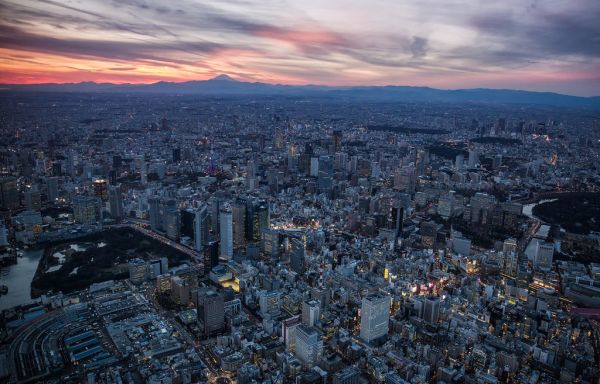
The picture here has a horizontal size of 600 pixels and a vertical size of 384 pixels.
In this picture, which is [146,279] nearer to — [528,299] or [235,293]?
[235,293]

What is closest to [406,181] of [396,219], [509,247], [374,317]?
[396,219]

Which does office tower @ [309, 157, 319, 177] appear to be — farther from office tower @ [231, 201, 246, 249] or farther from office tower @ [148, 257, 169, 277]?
office tower @ [148, 257, 169, 277]

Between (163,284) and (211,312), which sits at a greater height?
(211,312)

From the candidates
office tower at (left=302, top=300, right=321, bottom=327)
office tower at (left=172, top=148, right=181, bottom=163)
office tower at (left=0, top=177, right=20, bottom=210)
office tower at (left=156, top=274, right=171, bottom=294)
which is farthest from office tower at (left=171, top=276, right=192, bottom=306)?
office tower at (left=172, top=148, right=181, bottom=163)

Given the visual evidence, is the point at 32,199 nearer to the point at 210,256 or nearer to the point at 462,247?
the point at 210,256

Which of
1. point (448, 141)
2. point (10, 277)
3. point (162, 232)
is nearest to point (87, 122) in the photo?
point (162, 232)

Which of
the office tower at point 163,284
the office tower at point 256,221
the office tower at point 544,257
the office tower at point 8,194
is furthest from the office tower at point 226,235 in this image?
the office tower at point 544,257
